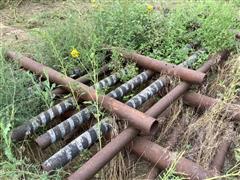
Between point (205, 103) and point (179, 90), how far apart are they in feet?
0.92

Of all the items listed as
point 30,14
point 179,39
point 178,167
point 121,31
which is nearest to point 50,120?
point 178,167

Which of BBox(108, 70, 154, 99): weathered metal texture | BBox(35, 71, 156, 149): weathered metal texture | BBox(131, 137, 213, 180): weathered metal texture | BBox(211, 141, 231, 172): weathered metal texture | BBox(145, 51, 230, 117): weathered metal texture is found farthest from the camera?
BBox(108, 70, 154, 99): weathered metal texture

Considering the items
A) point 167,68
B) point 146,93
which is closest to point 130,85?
point 146,93

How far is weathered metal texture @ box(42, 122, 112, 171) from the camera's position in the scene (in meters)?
2.23

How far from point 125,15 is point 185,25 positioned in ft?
3.00

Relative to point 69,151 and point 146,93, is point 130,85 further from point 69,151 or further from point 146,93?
point 69,151

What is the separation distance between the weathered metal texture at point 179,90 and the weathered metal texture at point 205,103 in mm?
98

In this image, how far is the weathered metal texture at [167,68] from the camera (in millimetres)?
3057

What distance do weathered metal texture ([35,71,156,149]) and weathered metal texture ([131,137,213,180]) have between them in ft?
1.58

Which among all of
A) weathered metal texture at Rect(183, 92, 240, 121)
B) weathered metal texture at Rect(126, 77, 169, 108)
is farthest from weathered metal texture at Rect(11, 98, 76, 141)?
weathered metal texture at Rect(183, 92, 240, 121)

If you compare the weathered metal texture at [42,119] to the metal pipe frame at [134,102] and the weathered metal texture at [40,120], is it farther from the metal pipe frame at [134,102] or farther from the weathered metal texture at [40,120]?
the metal pipe frame at [134,102]

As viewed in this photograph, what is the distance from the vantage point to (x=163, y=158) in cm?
244

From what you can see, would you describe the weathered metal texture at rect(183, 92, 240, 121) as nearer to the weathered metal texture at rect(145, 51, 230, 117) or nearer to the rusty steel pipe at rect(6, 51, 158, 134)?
the weathered metal texture at rect(145, 51, 230, 117)

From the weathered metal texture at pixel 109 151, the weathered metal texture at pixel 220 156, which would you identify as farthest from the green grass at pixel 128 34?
the weathered metal texture at pixel 220 156
